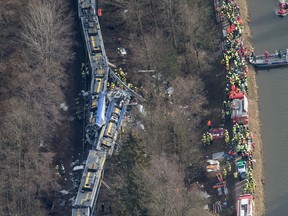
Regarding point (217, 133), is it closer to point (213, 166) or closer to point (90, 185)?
point (213, 166)

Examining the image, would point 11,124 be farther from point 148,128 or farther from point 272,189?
point 272,189

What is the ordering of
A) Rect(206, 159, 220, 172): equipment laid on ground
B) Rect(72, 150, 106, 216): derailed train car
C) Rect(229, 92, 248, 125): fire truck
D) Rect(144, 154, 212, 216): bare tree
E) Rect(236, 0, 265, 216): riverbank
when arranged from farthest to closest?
Rect(229, 92, 248, 125): fire truck → Rect(206, 159, 220, 172): equipment laid on ground → Rect(236, 0, 265, 216): riverbank → Rect(72, 150, 106, 216): derailed train car → Rect(144, 154, 212, 216): bare tree

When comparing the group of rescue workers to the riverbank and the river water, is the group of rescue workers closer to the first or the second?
the riverbank

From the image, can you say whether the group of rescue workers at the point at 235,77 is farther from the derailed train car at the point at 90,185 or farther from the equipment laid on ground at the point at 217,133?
the derailed train car at the point at 90,185

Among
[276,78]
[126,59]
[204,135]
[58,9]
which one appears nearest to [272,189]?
[204,135]

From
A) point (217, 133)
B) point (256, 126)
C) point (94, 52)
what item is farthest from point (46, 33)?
point (256, 126)

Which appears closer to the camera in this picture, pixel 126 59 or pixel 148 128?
pixel 148 128

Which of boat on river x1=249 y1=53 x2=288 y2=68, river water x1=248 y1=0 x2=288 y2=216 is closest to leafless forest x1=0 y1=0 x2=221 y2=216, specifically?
boat on river x1=249 y1=53 x2=288 y2=68
